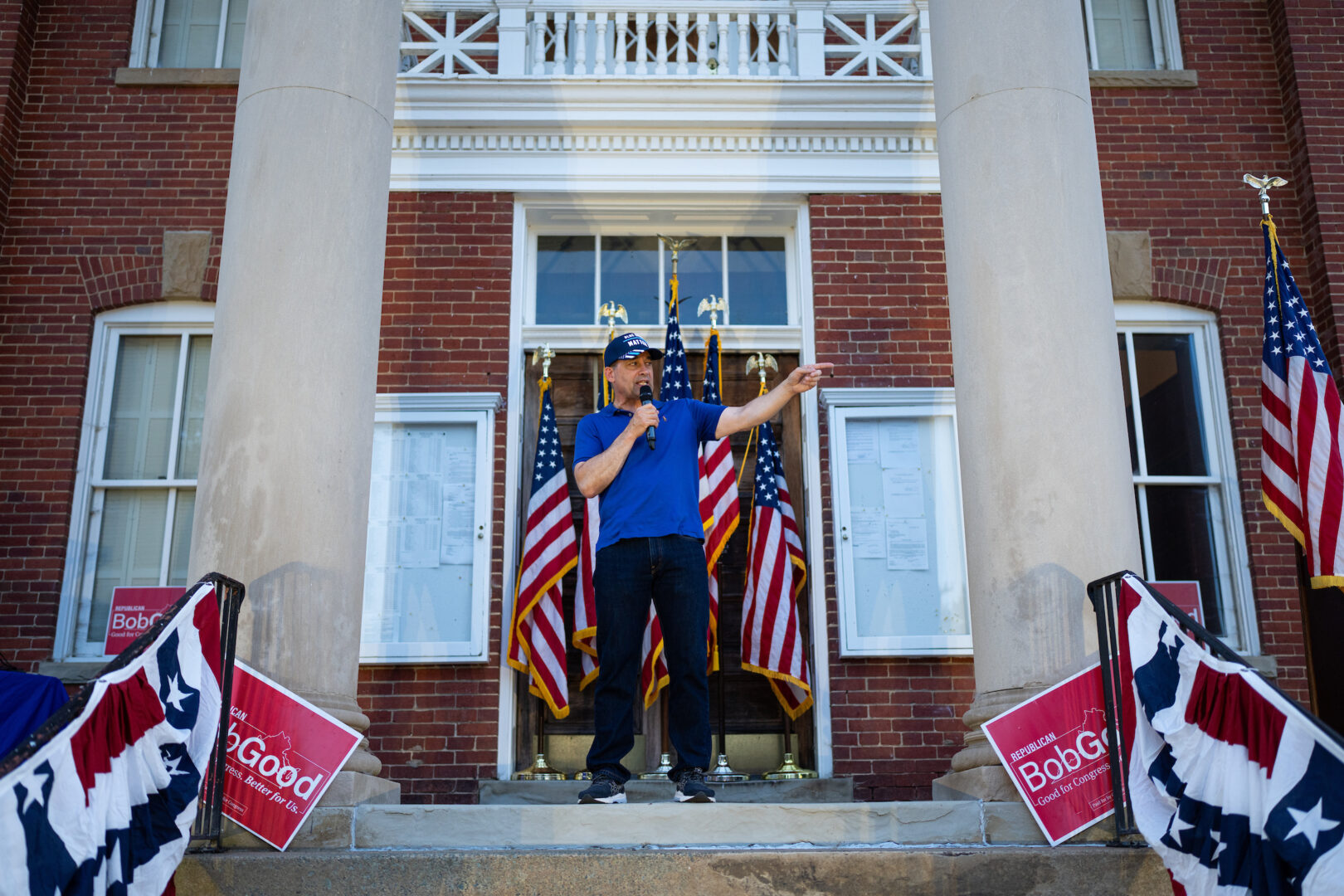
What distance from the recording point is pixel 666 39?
945 cm

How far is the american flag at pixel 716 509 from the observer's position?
7.98 meters

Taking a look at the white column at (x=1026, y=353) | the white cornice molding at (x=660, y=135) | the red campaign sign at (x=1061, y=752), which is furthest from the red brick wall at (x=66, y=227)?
the red campaign sign at (x=1061, y=752)

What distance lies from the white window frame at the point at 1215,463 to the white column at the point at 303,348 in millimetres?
5330

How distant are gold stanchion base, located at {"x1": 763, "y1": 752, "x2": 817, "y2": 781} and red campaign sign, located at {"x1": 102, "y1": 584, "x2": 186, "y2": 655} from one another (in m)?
3.89

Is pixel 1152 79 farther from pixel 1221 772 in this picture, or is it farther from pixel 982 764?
pixel 1221 772

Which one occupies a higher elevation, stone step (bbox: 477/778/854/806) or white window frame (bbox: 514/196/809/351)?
white window frame (bbox: 514/196/809/351)

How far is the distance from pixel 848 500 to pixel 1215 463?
2.62 m

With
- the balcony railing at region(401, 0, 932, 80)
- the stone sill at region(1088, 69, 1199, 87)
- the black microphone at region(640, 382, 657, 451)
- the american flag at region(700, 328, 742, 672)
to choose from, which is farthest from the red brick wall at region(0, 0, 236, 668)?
the stone sill at region(1088, 69, 1199, 87)

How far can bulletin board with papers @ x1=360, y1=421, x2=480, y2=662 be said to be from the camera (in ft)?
26.7

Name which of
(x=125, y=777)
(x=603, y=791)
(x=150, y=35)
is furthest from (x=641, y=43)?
(x=125, y=777)

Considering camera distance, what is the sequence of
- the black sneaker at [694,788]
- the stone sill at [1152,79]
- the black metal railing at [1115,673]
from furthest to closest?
the stone sill at [1152,79], the black sneaker at [694,788], the black metal railing at [1115,673]

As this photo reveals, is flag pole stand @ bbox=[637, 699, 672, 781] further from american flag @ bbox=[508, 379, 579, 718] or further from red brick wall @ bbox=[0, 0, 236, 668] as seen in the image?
red brick wall @ bbox=[0, 0, 236, 668]

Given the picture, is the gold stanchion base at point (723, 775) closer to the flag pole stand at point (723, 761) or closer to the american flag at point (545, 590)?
the flag pole stand at point (723, 761)

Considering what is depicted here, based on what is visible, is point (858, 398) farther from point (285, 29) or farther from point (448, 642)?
point (285, 29)
